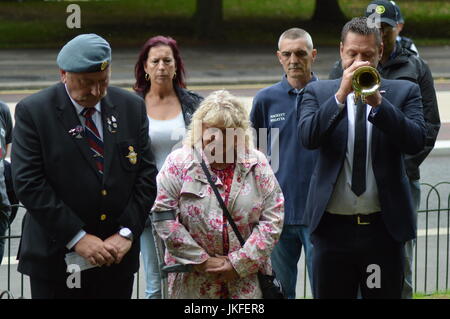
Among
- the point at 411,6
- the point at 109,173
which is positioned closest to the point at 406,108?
the point at 109,173

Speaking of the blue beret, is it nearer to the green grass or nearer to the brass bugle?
the brass bugle

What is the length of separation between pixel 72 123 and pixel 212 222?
34.1 inches

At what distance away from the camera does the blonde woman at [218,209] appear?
4.67 meters

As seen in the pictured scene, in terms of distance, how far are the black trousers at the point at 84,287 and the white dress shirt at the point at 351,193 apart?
1195 mm

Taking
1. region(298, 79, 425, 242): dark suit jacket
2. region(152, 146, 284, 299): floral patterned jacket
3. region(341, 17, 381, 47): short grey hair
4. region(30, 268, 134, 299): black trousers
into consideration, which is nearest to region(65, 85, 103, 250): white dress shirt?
region(30, 268, 134, 299): black trousers

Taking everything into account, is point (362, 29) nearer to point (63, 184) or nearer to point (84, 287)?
point (63, 184)

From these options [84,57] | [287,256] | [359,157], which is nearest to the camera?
[84,57]

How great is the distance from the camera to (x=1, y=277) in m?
7.36

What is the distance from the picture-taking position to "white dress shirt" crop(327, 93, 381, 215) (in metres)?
4.79

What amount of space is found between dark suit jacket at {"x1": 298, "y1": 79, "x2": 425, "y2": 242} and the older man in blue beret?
0.90m

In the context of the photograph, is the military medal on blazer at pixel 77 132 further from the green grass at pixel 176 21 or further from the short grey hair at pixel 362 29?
the green grass at pixel 176 21

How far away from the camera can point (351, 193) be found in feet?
15.7

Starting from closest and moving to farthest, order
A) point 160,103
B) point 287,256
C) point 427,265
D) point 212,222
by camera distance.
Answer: point 212,222 < point 287,256 < point 160,103 < point 427,265

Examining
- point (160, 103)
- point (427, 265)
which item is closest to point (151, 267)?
point (160, 103)
